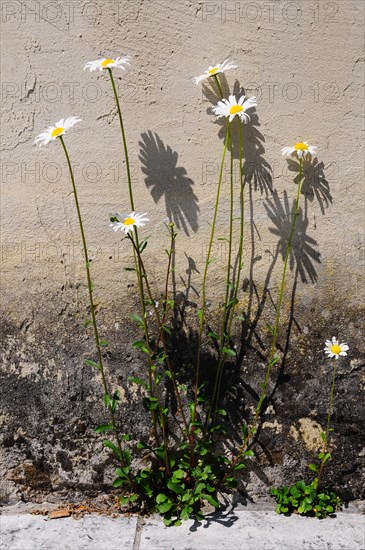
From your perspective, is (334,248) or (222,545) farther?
(334,248)

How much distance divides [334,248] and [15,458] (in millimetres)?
1757

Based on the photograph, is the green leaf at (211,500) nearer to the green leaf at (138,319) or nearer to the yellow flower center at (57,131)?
the green leaf at (138,319)

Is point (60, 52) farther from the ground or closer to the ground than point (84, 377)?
farther from the ground

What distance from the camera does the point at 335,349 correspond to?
102 inches

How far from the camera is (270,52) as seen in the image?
8.66 feet

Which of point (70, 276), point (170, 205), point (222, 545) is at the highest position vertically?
point (170, 205)

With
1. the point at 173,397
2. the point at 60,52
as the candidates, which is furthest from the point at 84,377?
the point at 60,52

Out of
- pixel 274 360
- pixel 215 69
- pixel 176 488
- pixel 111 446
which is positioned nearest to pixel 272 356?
pixel 274 360

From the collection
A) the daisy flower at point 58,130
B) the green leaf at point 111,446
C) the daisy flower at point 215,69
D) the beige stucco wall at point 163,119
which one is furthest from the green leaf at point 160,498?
the daisy flower at point 215,69

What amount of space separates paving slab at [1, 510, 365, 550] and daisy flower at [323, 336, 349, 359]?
721 mm

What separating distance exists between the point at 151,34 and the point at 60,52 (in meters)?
0.42

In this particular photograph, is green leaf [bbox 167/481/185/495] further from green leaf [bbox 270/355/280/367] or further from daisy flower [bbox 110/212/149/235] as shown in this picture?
daisy flower [bbox 110/212/149/235]

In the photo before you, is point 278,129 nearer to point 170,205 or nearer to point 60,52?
point 170,205

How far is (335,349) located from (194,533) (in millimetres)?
986
